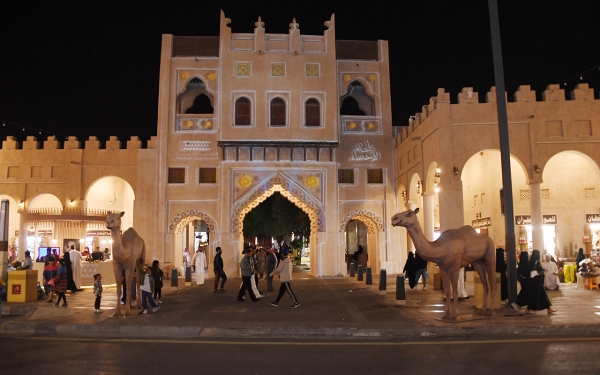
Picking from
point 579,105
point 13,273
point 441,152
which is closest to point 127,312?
point 13,273

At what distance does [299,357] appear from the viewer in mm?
8672

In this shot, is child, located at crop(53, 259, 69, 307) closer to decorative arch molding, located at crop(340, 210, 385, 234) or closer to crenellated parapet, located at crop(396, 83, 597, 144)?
crenellated parapet, located at crop(396, 83, 597, 144)

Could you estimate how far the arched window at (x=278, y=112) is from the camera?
2995 cm

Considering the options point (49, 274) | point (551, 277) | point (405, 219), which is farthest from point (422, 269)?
point (49, 274)

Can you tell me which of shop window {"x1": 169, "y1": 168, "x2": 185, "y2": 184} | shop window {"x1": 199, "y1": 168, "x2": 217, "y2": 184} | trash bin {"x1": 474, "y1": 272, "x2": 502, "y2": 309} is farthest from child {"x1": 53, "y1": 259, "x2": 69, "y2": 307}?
shop window {"x1": 199, "y1": 168, "x2": 217, "y2": 184}

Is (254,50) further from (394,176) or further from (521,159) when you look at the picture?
(521,159)

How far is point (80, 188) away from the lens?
31.3 metres

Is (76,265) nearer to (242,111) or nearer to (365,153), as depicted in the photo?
(242,111)

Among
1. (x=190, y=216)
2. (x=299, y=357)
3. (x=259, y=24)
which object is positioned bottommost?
(x=299, y=357)

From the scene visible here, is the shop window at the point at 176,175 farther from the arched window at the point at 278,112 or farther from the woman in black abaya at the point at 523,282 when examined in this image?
the woman in black abaya at the point at 523,282

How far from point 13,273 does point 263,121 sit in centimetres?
1617

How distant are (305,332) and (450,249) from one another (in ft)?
12.7

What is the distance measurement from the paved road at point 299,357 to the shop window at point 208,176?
19943 millimetres

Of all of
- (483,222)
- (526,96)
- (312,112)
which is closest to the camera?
(526,96)
